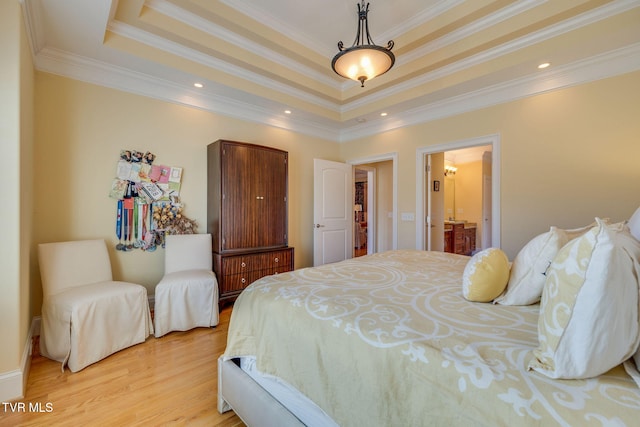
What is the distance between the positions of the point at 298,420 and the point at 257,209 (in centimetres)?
249

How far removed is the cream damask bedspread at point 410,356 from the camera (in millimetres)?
615

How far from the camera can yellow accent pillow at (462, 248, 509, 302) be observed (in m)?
1.17

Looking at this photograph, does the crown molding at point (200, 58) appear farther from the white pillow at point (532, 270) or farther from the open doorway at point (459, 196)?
the white pillow at point (532, 270)

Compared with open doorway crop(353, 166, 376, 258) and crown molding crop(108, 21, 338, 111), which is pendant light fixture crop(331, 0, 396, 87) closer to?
crown molding crop(108, 21, 338, 111)

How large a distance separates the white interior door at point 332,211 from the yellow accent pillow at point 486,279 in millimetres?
2999

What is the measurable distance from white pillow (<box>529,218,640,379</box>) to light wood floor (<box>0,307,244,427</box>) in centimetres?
155

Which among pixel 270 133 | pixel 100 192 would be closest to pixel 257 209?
pixel 270 133

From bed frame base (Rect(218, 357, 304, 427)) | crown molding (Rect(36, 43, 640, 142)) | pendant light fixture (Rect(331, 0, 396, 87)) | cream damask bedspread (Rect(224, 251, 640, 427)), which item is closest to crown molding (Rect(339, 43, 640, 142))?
crown molding (Rect(36, 43, 640, 142))

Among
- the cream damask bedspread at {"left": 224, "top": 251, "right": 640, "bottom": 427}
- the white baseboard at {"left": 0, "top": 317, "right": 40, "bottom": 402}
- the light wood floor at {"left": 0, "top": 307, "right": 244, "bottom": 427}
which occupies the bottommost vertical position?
the light wood floor at {"left": 0, "top": 307, "right": 244, "bottom": 427}

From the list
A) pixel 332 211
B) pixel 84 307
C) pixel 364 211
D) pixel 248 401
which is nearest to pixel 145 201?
pixel 84 307

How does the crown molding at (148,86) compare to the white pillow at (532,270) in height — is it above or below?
A: above

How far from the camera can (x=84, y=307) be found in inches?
76.4

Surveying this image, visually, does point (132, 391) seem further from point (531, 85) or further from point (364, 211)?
point (364, 211)

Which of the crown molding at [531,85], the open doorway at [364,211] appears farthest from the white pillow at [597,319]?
the open doorway at [364,211]
